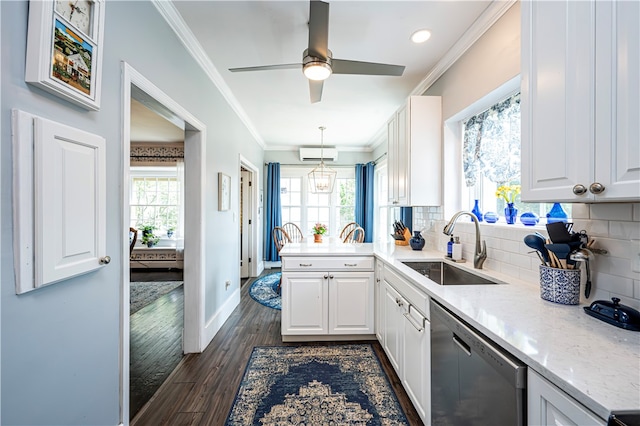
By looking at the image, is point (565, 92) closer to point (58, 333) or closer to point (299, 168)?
point (58, 333)

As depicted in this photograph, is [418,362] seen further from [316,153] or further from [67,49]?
[316,153]

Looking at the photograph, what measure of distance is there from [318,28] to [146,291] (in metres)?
4.48

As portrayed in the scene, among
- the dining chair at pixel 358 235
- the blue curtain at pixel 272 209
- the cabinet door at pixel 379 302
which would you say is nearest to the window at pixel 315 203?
the blue curtain at pixel 272 209

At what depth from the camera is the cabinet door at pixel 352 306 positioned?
249 centimetres

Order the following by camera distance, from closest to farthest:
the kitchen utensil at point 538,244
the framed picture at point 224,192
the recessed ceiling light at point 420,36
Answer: the kitchen utensil at point 538,244, the recessed ceiling light at point 420,36, the framed picture at point 224,192

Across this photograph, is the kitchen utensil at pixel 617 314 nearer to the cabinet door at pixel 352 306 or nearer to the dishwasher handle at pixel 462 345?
the dishwasher handle at pixel 462 345

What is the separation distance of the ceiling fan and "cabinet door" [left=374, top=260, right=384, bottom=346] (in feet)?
5.28

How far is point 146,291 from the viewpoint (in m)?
4.17

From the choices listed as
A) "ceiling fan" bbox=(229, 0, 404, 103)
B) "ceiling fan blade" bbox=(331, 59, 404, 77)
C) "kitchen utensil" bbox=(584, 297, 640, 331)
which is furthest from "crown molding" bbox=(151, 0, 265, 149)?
"kitchen utensil" bbox=(584, 297, 640, 331)

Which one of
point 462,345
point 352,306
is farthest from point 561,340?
point 352,306

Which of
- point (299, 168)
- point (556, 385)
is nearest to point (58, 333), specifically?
point (556, 385)

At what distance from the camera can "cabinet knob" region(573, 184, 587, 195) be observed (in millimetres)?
889

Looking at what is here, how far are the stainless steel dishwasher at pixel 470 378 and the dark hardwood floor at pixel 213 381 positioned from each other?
0.52 meters

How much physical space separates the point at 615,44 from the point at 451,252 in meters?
1.63
